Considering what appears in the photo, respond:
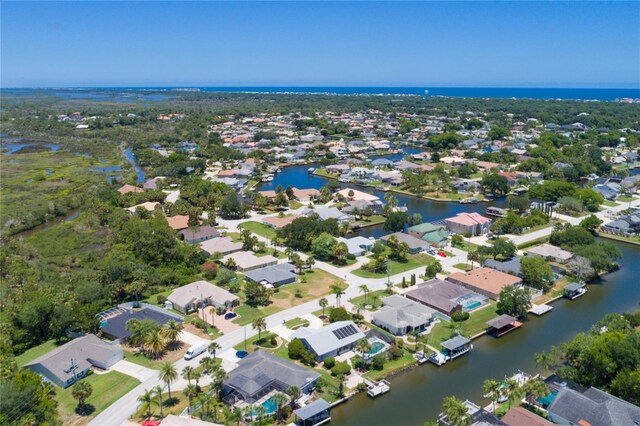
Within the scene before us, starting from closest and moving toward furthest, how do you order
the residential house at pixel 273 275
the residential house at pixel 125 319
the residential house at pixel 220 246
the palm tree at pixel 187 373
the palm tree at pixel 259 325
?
the palm tree at pixel 187 373
the palm tree at pixel 259 325
the residential house at pixel 125 319
the residential house at pixel 273 275
the residential house at pixel 220 246

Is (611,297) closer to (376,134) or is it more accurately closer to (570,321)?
(570,321)

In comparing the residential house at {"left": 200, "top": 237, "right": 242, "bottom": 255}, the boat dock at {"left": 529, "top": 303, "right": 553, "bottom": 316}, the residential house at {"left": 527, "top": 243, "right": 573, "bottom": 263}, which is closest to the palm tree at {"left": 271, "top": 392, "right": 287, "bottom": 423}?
the boat dock at {"left": 529, "top": 303, "right": 553, "bottom": 316}

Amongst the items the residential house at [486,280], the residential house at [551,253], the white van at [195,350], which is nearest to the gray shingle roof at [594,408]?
the residential house at [486,280]

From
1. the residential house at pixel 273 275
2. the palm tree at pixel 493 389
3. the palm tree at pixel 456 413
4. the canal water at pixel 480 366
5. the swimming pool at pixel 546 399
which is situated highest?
the palm tree at pixel 456 413

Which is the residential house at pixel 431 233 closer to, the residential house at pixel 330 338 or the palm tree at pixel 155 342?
the residential house at pixel 330 338

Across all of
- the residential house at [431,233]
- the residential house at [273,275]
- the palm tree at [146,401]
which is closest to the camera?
the palm tree at [146,401]

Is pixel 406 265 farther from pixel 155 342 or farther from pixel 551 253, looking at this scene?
pixel 155 342

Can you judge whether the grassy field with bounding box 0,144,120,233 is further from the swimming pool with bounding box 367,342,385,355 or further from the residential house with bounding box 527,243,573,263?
the residential house with bounding box 527,243,573,263

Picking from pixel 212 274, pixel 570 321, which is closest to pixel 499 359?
pixel 570 321
